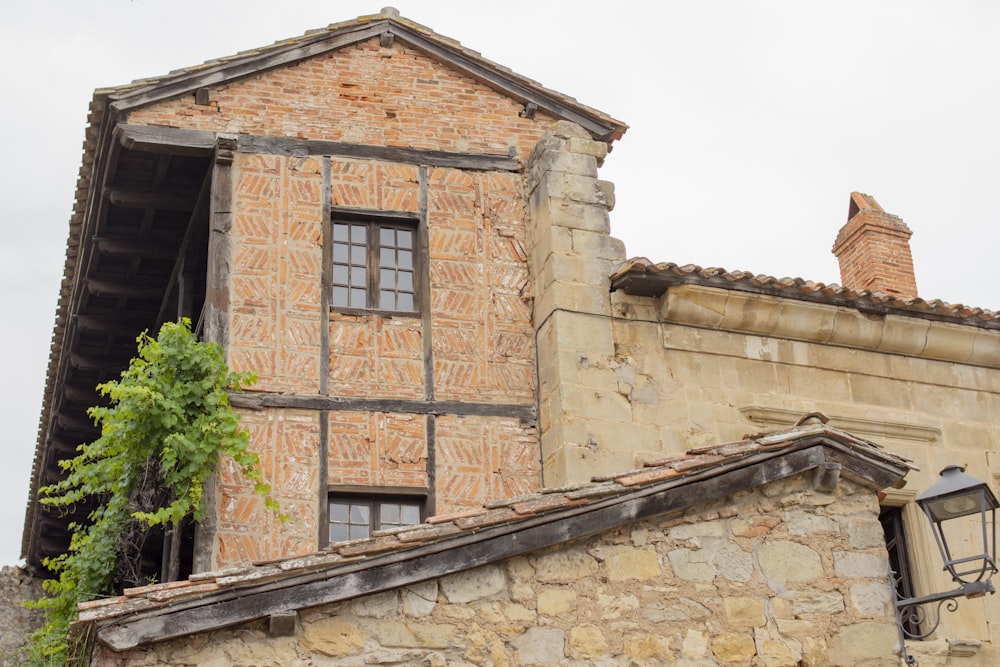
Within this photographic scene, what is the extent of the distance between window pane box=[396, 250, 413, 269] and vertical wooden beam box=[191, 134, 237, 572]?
4.93 feet

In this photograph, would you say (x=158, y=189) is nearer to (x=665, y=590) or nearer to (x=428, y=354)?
(x=428, y=354)

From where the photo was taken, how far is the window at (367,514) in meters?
10.8

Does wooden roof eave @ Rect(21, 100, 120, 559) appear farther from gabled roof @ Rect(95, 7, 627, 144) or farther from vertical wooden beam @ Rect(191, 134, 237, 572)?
vertical wooden beam @ Rect(191, 134, 237, 572)

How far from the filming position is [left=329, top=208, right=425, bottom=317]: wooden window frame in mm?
11680

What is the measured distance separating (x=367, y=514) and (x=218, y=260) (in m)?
2.44

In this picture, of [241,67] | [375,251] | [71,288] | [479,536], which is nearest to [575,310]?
[375,251]

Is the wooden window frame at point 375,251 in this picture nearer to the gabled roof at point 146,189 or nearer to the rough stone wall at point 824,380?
the gabled roof at point 146,189

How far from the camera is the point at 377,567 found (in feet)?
20.5

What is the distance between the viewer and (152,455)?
10359mm

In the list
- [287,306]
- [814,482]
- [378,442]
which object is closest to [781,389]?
[378,442]

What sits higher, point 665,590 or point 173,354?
point 173,354

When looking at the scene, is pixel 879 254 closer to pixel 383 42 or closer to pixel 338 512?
pixel 383 42

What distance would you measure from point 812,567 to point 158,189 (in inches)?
303

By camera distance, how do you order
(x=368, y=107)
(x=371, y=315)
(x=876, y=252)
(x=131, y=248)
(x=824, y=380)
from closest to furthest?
1. (x=371, y=315)
2. (x=824, y=380)
3. (x=368, y=107)
4. (x=131, y=248)
5. (x=876, y=252)
